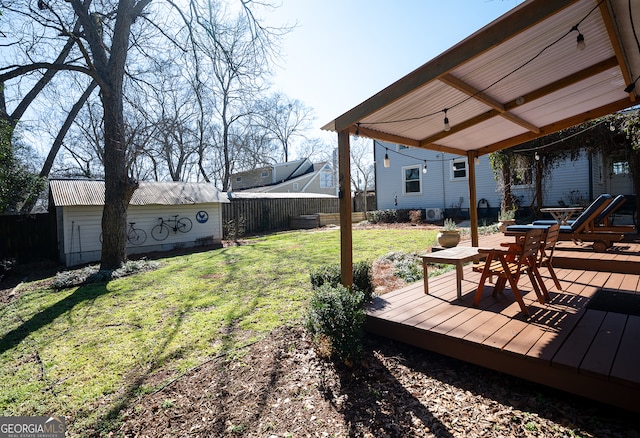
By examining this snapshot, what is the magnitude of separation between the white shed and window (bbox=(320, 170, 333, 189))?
1475 centimetres

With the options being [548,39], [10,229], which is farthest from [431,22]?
[10,229]

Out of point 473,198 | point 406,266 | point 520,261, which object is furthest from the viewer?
point 473,198

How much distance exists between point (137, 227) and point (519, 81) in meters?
11.2

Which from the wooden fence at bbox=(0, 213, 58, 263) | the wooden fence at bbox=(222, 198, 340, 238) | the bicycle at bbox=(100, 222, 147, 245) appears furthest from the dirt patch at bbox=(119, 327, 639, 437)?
the wooden fence at bbox=(222, 198, 340, 238)

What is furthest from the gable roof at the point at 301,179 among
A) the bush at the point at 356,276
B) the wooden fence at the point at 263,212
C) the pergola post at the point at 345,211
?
the pergola post at the point at 345,211

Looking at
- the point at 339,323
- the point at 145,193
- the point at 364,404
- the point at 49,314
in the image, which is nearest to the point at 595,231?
the point at 339,323

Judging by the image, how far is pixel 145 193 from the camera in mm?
10961

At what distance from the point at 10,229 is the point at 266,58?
9.29 m

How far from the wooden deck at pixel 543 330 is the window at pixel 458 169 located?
1124cm

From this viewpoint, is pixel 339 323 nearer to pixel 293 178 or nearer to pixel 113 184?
pixel 113 184

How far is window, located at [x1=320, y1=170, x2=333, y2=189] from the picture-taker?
26.9m

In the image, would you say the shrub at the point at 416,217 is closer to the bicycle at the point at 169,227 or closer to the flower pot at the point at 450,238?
the flower pot at the point at 450,238

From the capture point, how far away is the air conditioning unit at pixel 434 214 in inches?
627

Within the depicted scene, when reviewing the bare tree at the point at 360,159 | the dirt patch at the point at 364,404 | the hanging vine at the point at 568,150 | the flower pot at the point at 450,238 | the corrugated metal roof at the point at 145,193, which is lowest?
the dirt patch at the point at 364,404
